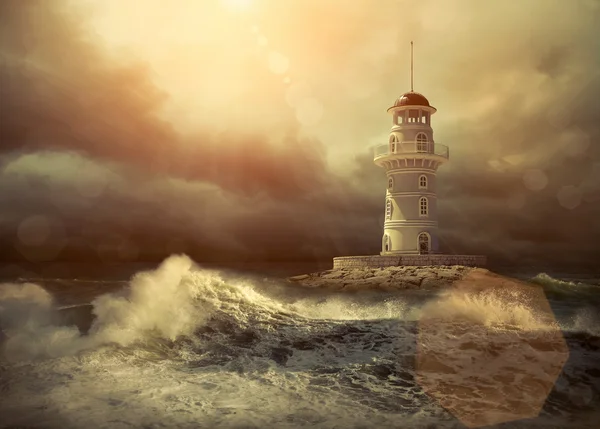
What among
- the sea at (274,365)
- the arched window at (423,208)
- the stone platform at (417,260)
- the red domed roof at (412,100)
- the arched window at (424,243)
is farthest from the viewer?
the red domed roof at (412,100)

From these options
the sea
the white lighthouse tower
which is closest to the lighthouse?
the white lighthouse tower

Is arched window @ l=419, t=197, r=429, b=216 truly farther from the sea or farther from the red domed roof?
the sea

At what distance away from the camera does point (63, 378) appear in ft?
32.2

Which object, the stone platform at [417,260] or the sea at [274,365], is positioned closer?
the sea at [274,365]

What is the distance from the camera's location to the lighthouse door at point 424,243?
3528cm

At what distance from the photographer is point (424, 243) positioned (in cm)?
3547

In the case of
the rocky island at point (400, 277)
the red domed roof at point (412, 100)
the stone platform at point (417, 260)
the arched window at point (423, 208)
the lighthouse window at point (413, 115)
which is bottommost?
the rocky island at point (400, 277)

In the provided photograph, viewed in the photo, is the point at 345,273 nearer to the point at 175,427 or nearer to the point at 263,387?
the point at 263,387

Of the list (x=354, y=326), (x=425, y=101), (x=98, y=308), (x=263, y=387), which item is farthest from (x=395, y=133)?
(x=263, y=387)

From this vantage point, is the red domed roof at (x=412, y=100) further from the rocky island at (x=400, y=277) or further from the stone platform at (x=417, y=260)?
the rocky island at (x=400, y=277)

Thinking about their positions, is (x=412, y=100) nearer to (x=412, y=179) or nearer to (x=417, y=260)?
(x=412, y=179)

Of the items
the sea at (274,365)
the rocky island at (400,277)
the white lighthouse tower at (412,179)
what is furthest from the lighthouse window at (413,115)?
the sea at (274,365)

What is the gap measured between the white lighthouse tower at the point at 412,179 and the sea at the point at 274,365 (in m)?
17.5

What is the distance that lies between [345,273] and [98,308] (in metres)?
22.5
